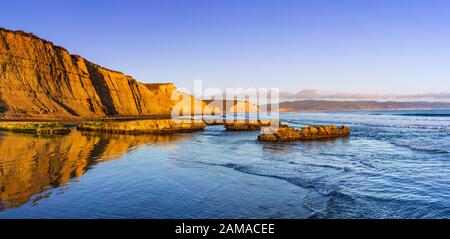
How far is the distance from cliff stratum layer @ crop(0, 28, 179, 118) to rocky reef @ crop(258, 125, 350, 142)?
4192 centimetres

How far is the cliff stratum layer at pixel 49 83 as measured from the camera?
56.8 metres

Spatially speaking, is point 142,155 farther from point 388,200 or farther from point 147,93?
point 147,93

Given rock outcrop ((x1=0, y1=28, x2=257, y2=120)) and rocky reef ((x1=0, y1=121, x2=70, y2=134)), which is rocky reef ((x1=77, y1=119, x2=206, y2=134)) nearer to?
rocky reef ((x1=0, y1=121, x2=70, y2=134))

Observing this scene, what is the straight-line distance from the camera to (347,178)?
14062mm

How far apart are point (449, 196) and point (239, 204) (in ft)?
22.1

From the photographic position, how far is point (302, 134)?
34375mm

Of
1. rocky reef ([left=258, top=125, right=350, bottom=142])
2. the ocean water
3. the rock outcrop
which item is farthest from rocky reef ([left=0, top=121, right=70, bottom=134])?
rocky reef ([left=258, top=125, right=350, bottom=142])

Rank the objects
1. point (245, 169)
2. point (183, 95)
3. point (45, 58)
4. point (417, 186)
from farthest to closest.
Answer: point (183, 95) < point (45, 58) < point (245, 169) < point (417, 186)

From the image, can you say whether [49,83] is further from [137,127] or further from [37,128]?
[137,127]

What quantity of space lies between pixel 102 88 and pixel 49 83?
23.5 metres

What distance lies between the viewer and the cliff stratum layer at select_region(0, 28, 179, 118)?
56.8m

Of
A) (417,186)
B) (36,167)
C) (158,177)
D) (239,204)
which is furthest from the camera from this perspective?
(36,167)

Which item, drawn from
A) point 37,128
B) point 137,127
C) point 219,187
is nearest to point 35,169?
point 219,187
